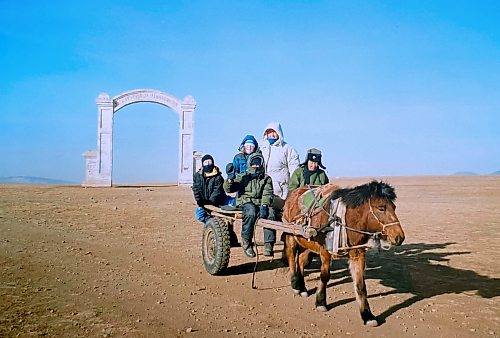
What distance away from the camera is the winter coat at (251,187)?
8141mm

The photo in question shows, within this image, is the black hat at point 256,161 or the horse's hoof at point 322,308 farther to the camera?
the black hat at point 256,161

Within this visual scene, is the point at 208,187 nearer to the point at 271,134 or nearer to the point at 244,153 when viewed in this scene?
the point at 244,153

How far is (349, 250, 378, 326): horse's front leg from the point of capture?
5957 millimetres

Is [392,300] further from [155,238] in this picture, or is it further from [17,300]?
[155,238]

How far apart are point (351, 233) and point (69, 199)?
55.1ft

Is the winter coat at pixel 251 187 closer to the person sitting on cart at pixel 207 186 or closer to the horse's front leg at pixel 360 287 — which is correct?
the person sitting on cart at pixel 207 186

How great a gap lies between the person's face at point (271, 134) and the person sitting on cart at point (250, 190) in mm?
1156

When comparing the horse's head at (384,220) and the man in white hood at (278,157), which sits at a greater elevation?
the man in white hood at (278,157)

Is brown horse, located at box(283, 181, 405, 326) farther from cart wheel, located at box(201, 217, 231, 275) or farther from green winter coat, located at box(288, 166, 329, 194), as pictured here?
cart wheel, located at box(201, 217, 231, 275)

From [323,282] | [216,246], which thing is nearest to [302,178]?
[216,246]

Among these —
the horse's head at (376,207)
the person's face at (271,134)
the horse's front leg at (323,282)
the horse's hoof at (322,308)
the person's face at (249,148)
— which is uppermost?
the person's face at (271,134)

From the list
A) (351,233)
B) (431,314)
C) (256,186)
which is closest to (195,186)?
(256,186)

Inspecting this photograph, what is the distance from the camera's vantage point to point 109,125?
28234 mm

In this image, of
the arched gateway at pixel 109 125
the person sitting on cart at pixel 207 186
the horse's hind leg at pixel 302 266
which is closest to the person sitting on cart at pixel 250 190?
the person sitting on cart at pixel 207 186
